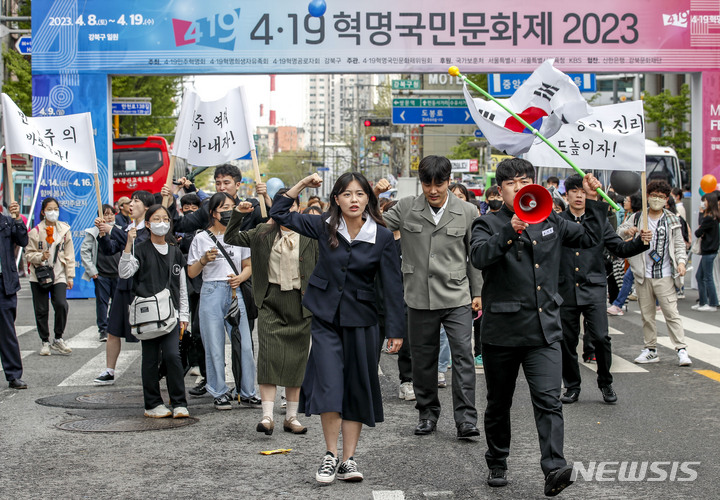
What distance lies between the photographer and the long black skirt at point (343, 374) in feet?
19.2

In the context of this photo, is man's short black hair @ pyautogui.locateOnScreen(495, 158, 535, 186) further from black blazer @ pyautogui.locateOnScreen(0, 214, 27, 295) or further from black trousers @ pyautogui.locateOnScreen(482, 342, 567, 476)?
black blazer @ pyautogui.locateOnScreen(0, 214, 27, 295)

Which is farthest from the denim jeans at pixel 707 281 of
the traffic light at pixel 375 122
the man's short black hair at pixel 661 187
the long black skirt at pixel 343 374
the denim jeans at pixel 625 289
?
the traffic light at pixel 375 122

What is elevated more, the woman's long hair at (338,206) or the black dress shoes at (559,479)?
the woman's long hair at (338,206)

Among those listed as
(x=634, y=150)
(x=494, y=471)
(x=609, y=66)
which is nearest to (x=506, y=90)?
(x=609, y=66)

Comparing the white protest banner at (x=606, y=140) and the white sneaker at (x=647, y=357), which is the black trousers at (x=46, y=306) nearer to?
the white protest banner at (x=606, y=140)

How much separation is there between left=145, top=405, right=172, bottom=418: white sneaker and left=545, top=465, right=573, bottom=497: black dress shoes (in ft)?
12.3

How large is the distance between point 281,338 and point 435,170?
170 cm

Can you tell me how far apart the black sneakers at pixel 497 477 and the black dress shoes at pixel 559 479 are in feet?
1.86

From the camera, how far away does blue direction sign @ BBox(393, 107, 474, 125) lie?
32.5m

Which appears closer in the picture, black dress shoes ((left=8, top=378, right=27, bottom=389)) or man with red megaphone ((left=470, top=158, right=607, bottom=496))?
man with red megaphone ((left=470, top=158, right=607, bottom=496))

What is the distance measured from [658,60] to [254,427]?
45.3 feet

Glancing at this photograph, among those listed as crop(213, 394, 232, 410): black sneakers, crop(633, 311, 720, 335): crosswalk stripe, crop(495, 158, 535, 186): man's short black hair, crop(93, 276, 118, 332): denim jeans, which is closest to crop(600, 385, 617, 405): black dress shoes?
crop(213, 394, 232, 410): black sneakers

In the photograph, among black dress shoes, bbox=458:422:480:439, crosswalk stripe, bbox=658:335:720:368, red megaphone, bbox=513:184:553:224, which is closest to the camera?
red megaphone, bbox=513:184:553:224

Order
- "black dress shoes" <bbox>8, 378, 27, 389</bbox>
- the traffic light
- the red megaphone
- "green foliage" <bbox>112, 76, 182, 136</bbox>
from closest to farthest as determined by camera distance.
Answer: the red megaphone < "black dress shoes" <bbox>8, 378, 27, 389</bbox> < the traffic light < "green foliage" <bbox>112, 76, 182, 136</bbox>
